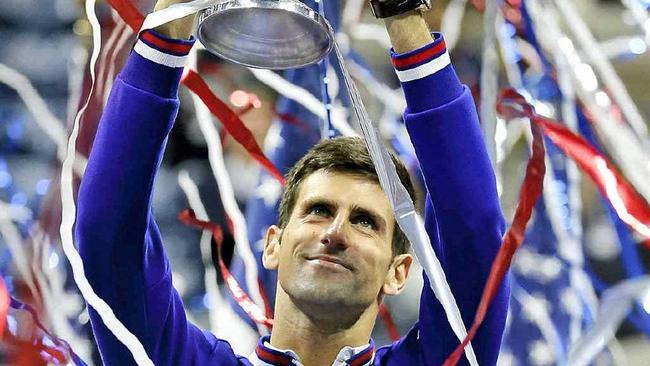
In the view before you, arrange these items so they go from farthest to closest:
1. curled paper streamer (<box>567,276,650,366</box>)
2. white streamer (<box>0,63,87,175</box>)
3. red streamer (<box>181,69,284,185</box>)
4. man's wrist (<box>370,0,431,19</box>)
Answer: white streamer (<box>0,63,87,175</box>)
red streamer (<box>181,69,284,185</box>)
man's wrist (<box>370,0,431,19</box>)
curled paper streamer (<box>567,276,650,366</box>)

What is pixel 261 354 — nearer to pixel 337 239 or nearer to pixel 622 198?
pixel 337 239

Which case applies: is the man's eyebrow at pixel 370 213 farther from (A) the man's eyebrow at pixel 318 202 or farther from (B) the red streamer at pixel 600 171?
(B) the red streamer at pixel 600 171

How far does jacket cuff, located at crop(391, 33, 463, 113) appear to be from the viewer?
1027 millimetres

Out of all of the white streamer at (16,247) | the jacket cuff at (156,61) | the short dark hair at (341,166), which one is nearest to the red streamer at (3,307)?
the jacket cuff at (156,61)

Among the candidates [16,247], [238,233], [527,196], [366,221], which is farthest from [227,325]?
[527,196]

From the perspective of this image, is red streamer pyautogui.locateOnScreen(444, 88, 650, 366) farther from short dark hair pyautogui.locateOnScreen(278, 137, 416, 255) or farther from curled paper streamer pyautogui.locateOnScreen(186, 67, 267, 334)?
curled paper streamer pyautogui.locateOnScreen(186, 67, 267, 334)

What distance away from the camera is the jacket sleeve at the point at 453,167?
1.03 m

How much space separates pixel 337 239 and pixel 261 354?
171mm

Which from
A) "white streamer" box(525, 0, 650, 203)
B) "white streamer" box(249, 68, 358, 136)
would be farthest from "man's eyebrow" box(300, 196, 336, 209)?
"white streamer" box(249, 68, 358, 136)

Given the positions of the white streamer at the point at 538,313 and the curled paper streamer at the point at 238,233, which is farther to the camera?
the white streamer at the point at 538,313

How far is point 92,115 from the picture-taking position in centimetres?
163

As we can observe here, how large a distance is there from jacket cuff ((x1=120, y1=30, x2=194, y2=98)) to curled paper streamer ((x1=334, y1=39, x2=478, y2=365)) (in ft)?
0.55

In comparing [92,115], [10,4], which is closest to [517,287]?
[92,115]

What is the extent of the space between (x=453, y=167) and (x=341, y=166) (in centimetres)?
22
